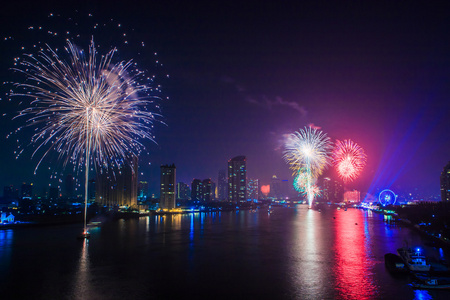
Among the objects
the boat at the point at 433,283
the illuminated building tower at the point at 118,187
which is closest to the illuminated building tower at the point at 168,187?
the illuminated building tower at the point at 118,187

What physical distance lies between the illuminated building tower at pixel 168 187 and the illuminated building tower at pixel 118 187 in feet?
38.2

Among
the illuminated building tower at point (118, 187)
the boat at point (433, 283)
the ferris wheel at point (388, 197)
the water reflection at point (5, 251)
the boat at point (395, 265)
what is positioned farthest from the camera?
the ferris wheel at point (388, 197)

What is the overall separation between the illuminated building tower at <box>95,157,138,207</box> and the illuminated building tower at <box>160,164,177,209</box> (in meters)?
11.6

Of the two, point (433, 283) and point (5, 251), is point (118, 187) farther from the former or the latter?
point (433, 283)

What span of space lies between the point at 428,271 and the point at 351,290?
7356 mm

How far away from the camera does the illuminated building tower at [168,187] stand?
128 metres

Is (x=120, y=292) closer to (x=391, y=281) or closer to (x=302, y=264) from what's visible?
(x=302, y=264)

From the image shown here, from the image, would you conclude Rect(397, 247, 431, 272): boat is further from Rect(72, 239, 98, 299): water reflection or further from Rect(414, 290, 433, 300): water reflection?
Rect(72, 239, 98, 299): water reflection

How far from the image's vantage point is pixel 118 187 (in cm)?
12188

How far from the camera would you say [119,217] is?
9069 cm

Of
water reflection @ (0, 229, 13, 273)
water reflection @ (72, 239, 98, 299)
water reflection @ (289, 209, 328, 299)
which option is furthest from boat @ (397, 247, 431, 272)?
water reflection @ (0, 229, 13, 273)

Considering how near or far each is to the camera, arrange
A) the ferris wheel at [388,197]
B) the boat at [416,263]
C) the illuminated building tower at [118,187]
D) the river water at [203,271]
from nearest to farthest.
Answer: the river water at [203,271], the boat at [416,263], the illuminated building tower at [118,187], the ferris wheel at [388,197]

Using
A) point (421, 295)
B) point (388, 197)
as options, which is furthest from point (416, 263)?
point (388, 197)

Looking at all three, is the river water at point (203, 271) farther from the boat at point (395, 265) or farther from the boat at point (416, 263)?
the boat at point (416, 263)
